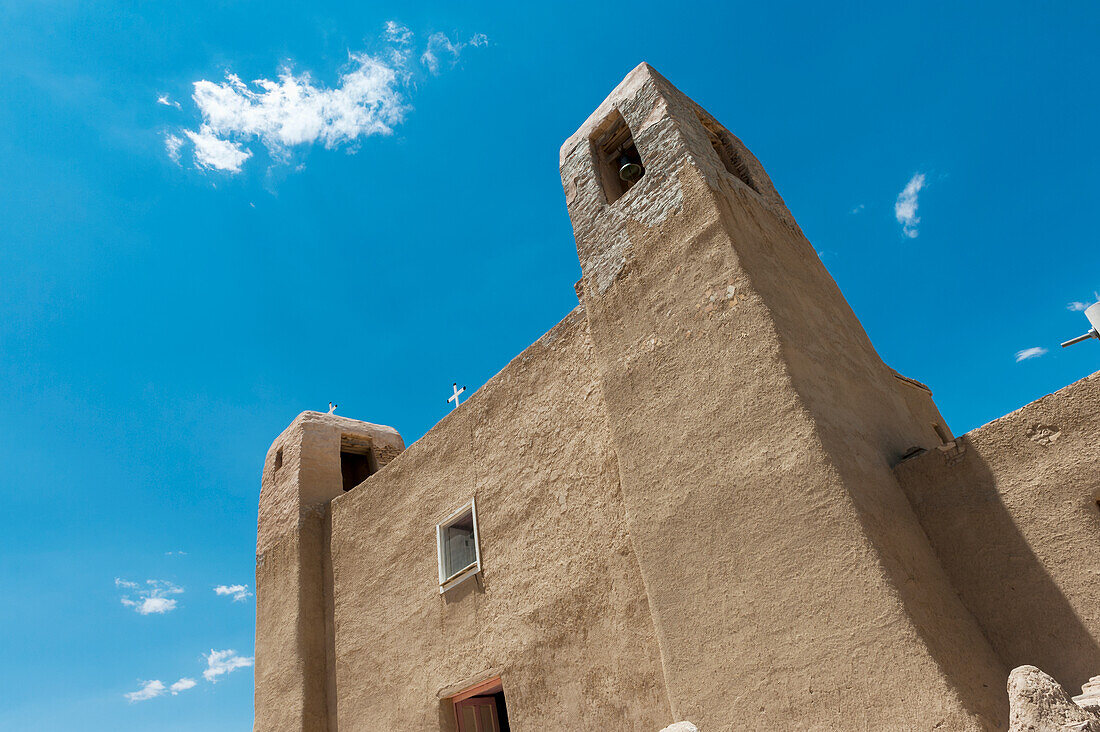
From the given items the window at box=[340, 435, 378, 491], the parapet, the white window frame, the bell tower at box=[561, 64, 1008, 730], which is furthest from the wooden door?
the window at box=[340, 435, 378, 491]

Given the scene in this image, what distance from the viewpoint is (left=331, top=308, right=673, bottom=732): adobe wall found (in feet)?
19.5

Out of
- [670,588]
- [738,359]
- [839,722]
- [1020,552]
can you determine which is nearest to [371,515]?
[670,588]

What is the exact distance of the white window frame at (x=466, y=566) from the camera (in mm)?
7367

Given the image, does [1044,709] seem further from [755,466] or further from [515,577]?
[515,577]

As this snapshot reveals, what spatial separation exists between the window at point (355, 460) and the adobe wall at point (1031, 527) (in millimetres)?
9057

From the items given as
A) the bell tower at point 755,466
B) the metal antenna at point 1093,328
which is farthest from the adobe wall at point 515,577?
the metal antenna at point 1093,328

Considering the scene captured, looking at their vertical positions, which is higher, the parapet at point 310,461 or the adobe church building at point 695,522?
the parapet at point 310,461

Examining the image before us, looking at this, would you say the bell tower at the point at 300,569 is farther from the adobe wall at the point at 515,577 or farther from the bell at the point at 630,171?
the bell at the point at 630,171

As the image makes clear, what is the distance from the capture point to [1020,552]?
435 cm

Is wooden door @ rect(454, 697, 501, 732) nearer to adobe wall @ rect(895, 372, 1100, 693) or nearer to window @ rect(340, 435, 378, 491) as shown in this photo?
adobe wall @ rect(895, 372, 1100, 693)

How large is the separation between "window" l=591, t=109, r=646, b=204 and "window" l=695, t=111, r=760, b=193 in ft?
2.48

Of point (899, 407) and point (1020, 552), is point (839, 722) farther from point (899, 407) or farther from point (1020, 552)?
point (899, 407)

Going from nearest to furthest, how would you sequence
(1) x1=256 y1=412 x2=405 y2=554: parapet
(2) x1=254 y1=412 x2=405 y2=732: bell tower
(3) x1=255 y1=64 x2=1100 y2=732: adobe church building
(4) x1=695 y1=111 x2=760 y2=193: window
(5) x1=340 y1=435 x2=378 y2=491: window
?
(3) x1=255 y1=64 x2=1100 y2=732: adobe church building < (4) x1=695 y1=111 x2=760 y2=193: window < (2) x1=254 y1=412 x2=405 y2=732: bell tower < (1) x1=256 y1=412 x2=405 y2=554: parapet < (5) x1=340 y1=435 x2=378 y2=491: window

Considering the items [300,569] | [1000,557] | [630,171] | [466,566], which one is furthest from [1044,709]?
[300,569]
